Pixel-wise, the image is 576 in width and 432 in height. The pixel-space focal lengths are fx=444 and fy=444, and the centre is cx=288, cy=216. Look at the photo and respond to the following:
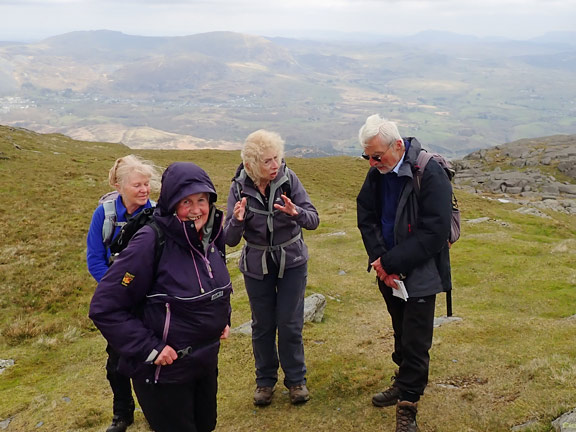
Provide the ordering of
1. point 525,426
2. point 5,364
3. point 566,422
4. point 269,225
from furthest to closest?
point 5,364 → point 269,225 → point 525,426 → point 566,422

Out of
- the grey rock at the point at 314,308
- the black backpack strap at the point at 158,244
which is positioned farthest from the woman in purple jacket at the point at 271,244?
the grey rock at the point at 314,308

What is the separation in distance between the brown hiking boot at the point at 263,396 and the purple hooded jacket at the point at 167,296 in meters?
3.42

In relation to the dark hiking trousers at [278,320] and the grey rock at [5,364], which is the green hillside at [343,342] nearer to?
the grey rock at [5,364]

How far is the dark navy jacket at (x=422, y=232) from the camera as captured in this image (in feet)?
22.2

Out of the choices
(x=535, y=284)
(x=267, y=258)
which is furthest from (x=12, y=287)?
(x=535, y=284)

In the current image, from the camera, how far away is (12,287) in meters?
17.9

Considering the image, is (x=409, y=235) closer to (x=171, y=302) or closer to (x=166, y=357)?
(x=171, y=302)

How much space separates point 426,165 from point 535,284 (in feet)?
42.4

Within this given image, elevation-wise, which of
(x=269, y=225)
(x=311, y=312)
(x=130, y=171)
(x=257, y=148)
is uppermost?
(x=257, y=148)

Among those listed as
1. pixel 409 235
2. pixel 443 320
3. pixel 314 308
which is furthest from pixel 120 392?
pixel 443 320

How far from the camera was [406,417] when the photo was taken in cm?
712

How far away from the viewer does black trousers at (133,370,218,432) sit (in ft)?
18.0

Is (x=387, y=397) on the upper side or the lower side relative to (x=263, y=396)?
upper

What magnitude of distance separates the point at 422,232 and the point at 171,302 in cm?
386
